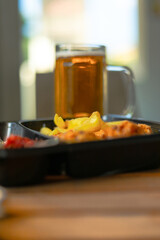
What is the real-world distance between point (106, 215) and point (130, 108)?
33.2 inches

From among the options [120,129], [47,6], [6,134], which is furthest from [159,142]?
[47,6]

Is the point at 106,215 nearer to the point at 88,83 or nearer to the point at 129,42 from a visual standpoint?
the point at 88,83

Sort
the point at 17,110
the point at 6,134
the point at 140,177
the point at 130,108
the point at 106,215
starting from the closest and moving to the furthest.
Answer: the point at 106,215, the point at 140,177, the point at 6,134, the point at 130,108, the point at 17,110

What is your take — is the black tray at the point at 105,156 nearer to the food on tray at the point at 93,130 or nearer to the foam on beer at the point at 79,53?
the food on tray at the point at 93,130

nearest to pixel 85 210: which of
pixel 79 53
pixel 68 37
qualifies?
pixel 79 53

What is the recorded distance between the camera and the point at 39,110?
1.88 metres

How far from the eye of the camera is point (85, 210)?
0.52 metres

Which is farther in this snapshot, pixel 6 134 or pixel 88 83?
pixel 88 83

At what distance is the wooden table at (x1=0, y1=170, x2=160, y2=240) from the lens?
17.8 inches

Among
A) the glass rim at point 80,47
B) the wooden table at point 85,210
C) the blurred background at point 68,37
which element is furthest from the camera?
the blurred background at point 68,37

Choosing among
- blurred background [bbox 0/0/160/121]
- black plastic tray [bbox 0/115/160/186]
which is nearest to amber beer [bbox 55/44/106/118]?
black plastic tray [bbox 0/115/160/186]

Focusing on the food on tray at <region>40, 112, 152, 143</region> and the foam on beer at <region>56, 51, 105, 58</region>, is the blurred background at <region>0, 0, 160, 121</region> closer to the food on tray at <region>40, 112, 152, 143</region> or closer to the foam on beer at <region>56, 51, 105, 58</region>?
the foam on beer at <region>56, 51, 105, 58</region>

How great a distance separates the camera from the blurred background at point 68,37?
11.1 ft

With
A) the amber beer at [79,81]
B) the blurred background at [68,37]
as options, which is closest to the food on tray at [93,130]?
the amber beer at [79,81]
